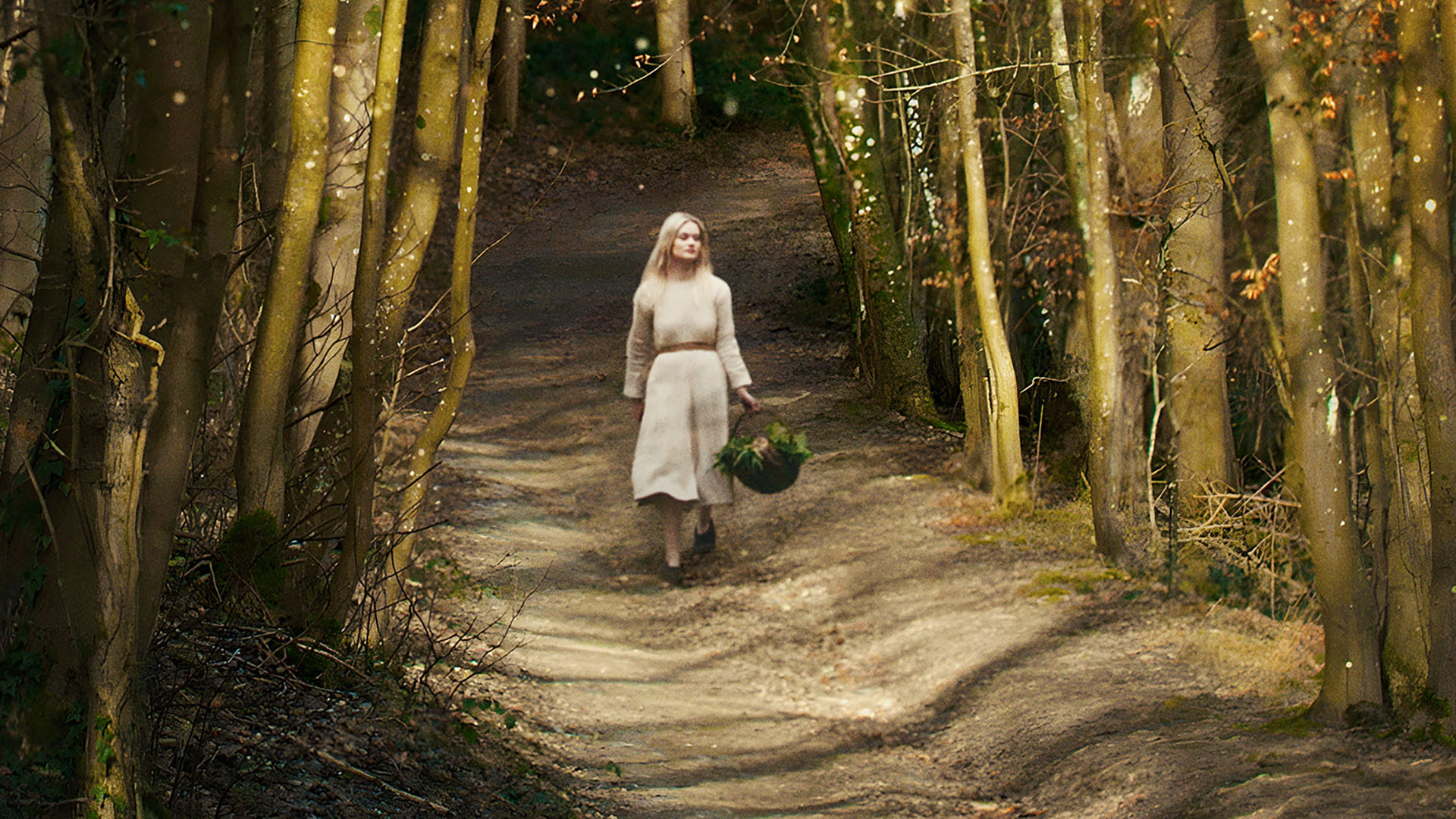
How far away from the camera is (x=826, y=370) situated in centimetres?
Answer: 1711

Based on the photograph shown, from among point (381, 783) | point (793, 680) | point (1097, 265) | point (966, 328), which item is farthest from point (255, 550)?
point (966, 328)

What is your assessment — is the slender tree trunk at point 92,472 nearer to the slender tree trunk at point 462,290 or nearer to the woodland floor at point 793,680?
the woodland floor at point 793,680

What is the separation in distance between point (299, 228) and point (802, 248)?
17207mm

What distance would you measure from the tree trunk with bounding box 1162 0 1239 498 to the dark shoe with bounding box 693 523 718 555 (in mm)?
4065

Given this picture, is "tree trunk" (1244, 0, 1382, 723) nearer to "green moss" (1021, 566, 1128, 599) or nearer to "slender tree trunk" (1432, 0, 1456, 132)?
"slender tree trunk" (1432, 0, 1456, 132)

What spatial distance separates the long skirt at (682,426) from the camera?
10.0 metres

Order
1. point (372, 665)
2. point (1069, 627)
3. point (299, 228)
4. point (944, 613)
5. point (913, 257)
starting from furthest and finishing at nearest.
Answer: point (913, 257)
point (944, 613)
point (1069, 627)
point (372, 665)
point (299, 228)

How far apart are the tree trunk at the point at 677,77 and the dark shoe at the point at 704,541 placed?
21375 mm

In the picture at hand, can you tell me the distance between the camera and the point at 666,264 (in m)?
9.80

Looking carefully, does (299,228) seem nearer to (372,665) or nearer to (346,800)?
(372,665)

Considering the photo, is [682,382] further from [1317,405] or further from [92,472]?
[92,472]

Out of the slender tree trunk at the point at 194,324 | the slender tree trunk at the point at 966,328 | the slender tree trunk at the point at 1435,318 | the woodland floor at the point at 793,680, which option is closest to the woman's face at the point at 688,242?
the woodland floor at the point at 793,680

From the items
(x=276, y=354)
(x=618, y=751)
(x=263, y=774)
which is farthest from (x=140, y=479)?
(x=618, y=751)

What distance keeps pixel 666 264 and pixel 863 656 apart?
3.32 metres
